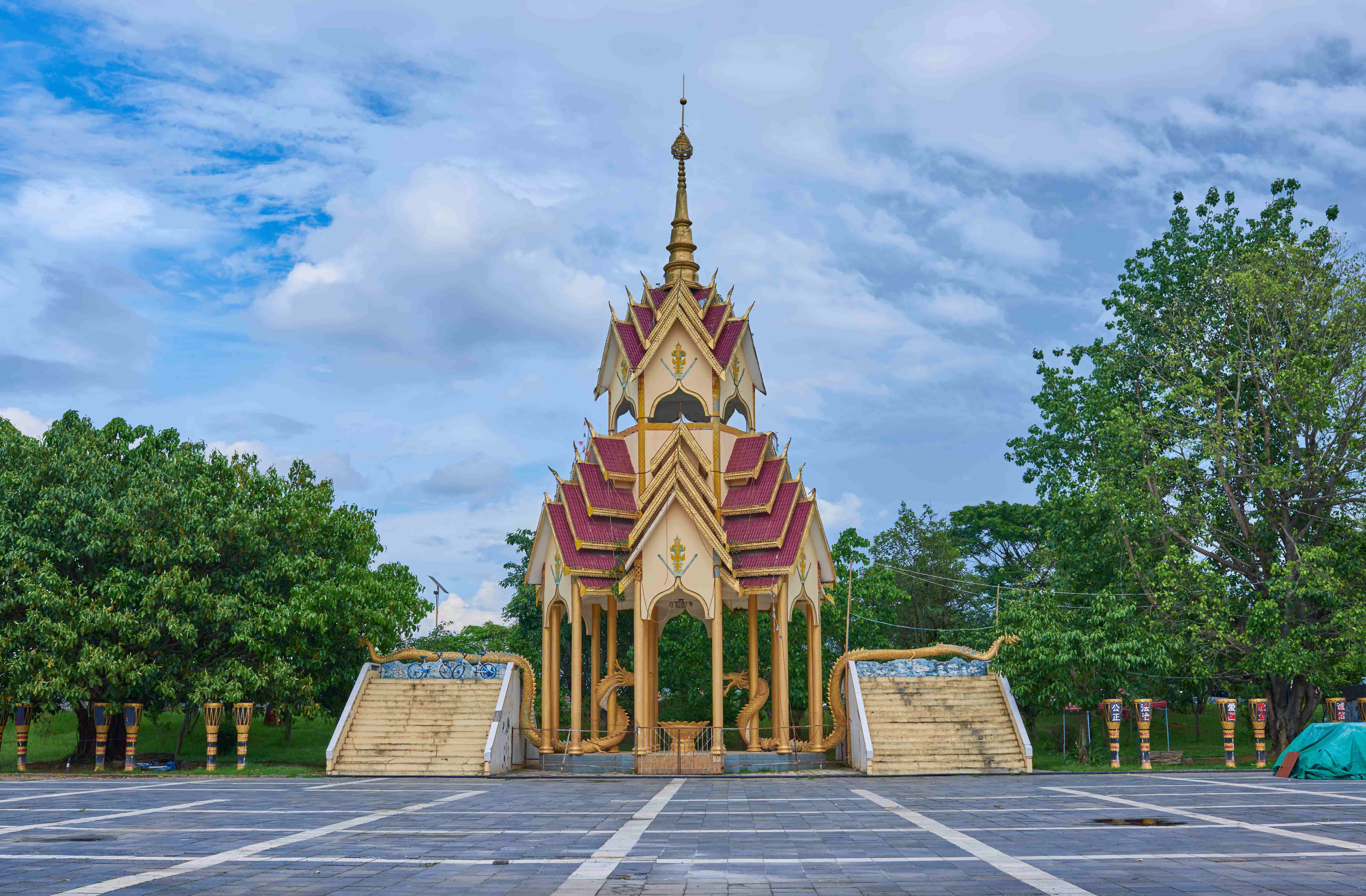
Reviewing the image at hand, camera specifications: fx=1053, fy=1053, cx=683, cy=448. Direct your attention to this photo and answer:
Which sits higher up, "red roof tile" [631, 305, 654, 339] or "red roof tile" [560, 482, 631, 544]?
"red roof tile" [631, 305, 654, 339]

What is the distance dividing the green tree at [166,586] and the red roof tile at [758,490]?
29.2 ft

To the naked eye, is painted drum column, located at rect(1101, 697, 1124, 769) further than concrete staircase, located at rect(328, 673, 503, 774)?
No

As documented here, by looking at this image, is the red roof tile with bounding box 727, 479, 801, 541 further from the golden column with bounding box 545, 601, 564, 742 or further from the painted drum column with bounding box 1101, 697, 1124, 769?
the painted drum column with bounding box 1101, 697, 1124, 769

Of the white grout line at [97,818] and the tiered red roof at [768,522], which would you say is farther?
the tiered red roof at [768,522]

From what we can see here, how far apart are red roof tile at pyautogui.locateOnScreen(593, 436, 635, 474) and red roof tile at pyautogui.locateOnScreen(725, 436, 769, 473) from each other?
290 centimetres

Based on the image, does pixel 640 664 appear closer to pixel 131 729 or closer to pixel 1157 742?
pixel 131 729

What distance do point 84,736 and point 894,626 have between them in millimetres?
27721

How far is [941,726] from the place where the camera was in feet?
89.8

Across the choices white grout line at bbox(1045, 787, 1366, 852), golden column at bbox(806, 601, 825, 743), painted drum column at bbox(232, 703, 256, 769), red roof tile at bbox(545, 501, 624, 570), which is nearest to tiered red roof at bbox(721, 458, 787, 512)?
golden column at bbox(806, 601, 825, 743)

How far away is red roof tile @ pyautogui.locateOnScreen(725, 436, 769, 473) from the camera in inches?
1210

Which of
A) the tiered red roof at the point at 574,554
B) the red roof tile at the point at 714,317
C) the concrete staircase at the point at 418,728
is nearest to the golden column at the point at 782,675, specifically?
the tiered red roof at the point at 574,554

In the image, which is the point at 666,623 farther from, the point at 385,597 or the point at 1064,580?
the point at 1064,580

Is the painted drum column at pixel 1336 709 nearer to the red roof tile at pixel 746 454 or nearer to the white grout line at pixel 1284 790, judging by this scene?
the white grout line at pixel 1284 790

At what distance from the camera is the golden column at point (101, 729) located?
27781 millimetres
